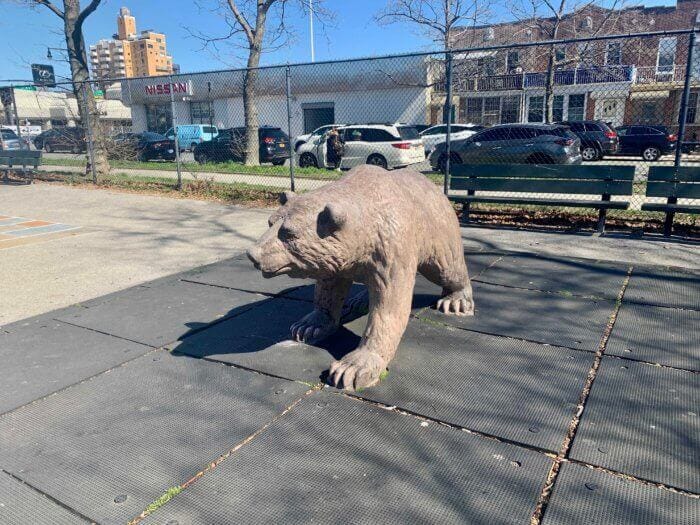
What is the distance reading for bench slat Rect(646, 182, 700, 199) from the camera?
6.43 meters

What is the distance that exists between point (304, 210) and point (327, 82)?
2433 cm

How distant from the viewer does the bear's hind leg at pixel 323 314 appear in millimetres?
3719

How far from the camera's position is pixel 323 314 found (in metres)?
3.80

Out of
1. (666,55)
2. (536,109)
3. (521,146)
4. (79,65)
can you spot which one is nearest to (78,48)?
(79,65)

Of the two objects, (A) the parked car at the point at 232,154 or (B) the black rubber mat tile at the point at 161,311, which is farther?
(A) the parked car at the point at 232,154

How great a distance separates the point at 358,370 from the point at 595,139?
17.8m

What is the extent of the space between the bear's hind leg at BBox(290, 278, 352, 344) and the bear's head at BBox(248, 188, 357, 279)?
79cm

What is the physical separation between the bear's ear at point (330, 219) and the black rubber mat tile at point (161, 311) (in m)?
1.75

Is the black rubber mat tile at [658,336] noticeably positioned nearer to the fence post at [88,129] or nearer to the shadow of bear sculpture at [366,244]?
the shadow of bear sculpture at [366,244]

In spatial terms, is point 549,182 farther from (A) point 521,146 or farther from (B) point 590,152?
(B) point 590,152

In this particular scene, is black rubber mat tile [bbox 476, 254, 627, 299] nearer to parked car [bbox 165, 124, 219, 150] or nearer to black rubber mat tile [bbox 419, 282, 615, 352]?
black rubber mat tile [bbox 419, 282, 615, 352]

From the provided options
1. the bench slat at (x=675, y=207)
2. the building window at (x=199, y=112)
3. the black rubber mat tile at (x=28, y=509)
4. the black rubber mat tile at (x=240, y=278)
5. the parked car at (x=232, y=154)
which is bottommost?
the black rubber mat tile at (x=28, y=509)

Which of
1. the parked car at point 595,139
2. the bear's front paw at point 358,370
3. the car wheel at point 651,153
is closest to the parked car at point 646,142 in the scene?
the car wheel at point 651,153

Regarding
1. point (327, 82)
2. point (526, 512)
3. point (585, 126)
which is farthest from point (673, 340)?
point (327, 82)
